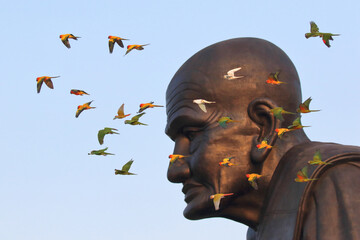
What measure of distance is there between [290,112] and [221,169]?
4.07 feet

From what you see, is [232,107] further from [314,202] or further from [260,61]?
[314,202]

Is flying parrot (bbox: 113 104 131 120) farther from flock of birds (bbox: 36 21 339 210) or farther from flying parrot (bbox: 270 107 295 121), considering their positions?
flying parrot (bbox: 270 107 295 121)

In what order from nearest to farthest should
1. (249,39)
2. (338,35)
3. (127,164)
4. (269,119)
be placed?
(338,35) → (127,164) → (269,119) → (249,39)

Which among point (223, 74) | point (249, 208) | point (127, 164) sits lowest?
point (249, 208)

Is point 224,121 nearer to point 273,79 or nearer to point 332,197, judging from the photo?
point 273,79

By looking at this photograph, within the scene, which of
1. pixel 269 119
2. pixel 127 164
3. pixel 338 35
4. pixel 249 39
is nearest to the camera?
pixel 338 35

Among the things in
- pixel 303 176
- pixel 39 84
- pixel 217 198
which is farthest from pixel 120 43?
pixel 303 176

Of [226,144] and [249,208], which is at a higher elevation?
[226,144]

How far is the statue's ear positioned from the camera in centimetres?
1007

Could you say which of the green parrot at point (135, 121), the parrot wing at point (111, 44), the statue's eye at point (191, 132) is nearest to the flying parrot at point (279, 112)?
the statue's eye at point (191, 132)

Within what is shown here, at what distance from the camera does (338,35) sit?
29.1 ft

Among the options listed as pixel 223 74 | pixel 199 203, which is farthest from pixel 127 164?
pixel 223 74

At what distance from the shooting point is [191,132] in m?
10.5

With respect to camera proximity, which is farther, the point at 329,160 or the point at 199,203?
the point at 199,203
